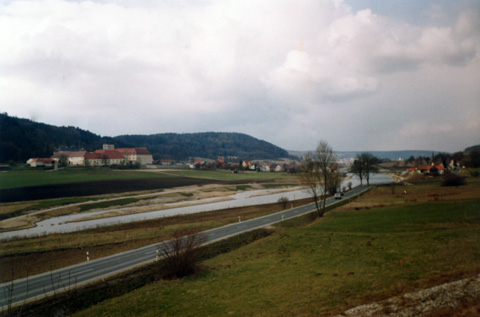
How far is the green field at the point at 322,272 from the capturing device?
13.9m

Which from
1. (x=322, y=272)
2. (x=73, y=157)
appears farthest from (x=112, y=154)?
(x=322, y=272)

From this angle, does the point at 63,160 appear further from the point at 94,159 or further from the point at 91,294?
the point at 91,294

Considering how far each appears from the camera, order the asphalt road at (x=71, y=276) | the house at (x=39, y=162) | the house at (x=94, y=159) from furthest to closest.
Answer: the house at (x=94, y=159)
the house at (x=39, y=162)
the asphalt road at (x=71, y=276)

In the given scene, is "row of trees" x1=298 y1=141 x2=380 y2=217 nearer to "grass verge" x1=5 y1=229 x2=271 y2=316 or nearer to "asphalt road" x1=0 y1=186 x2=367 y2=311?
"asphalt road" x1=0 y1=186 x2=367 y2=311

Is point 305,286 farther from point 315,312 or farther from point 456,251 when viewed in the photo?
point 456,251

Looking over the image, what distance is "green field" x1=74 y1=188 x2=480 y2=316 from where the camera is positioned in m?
13.9

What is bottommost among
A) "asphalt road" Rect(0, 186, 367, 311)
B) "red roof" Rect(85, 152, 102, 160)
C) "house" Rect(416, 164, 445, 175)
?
"asphalt road" Rect(0, 186, 367, 311)

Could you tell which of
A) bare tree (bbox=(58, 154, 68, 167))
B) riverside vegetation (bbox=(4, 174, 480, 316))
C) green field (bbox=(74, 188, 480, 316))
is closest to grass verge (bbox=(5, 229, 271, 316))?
riverside vegetation (bbox=(4, 174, 480, 316))

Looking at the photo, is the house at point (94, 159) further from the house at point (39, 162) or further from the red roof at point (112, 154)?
the house at point (39, 162)

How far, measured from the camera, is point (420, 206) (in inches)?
1346

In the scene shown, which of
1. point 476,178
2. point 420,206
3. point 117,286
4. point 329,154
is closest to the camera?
point 117,286

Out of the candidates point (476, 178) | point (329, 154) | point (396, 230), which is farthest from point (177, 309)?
point (476, 178)

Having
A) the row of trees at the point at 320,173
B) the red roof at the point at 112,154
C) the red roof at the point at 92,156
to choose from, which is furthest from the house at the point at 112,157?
the row of trees at the point at 320,173

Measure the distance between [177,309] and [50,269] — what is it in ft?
48.2
